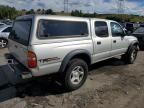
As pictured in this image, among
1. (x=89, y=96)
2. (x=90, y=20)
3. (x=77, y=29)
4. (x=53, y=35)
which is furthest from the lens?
(x=90, y=20)

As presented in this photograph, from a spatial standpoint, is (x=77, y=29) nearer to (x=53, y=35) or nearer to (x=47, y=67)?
(x=53, y=35)

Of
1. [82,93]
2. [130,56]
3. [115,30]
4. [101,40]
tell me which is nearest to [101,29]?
[101,40]

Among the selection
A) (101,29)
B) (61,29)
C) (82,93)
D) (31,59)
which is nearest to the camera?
(31,59)

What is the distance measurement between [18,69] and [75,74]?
5.01 ft

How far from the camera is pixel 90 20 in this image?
245 inches

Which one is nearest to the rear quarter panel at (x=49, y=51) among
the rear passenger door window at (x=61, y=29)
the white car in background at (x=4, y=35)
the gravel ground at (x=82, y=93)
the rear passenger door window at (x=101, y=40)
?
the rear passenger door window at (x=61, y=29)

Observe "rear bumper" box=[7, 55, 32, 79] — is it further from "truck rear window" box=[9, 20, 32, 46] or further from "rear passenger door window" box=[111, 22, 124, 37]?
"rear passenger door window" box=[111, 22, 124, 37]

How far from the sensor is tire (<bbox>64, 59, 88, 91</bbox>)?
17.9 feet

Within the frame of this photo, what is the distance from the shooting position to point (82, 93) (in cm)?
560

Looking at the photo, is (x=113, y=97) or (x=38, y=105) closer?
(x=38, y=105)

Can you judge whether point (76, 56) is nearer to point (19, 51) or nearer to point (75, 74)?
point (75, 74)

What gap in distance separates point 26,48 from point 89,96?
2022mm

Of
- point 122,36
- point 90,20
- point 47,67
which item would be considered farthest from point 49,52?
point 122,36

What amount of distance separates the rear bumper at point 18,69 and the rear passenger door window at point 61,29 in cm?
89
